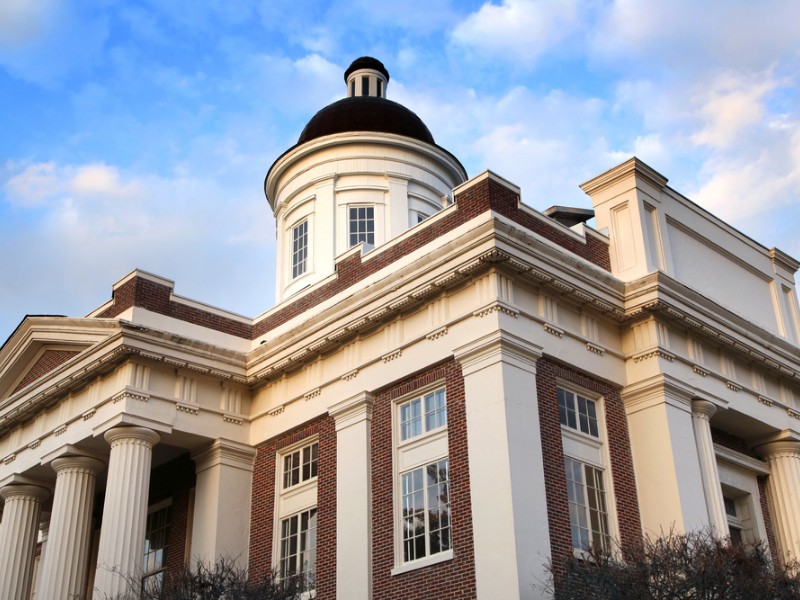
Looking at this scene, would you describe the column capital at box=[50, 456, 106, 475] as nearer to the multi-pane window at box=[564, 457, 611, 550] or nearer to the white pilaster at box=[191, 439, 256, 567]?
the white pilaster at box=[191, 439, 256, 567]

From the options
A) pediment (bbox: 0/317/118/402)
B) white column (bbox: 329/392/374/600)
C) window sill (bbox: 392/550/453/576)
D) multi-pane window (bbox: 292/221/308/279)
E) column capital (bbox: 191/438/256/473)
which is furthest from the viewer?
multi-pane window (bbox: 292/221/308/279)

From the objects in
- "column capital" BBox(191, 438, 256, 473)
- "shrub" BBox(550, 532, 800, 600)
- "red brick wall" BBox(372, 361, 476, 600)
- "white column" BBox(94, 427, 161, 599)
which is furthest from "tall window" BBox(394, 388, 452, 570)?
"white column" BBox(94, 427, 161, 599)

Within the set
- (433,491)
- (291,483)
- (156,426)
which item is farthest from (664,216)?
(156,426)

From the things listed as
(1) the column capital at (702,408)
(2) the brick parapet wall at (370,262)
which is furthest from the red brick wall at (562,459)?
(2) the brick parapet wall at (370,262)

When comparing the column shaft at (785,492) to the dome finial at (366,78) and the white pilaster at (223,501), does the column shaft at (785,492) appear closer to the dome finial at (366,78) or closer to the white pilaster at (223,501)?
the white pilaster at (223,501)

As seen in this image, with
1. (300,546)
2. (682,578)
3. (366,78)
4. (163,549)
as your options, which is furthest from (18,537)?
(366,78)

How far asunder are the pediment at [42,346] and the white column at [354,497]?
18.7 ft

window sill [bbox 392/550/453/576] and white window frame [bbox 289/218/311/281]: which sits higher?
white window frame [bbox 289/218/311/281]

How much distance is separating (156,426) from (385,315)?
5599mm

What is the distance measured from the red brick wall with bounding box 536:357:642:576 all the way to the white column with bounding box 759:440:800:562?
470cm

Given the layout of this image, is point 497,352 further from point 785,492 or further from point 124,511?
point 785,492

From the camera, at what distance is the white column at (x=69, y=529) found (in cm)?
2181

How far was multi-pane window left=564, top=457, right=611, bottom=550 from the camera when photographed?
60.9 ft

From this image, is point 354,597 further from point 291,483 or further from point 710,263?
point 710,263
